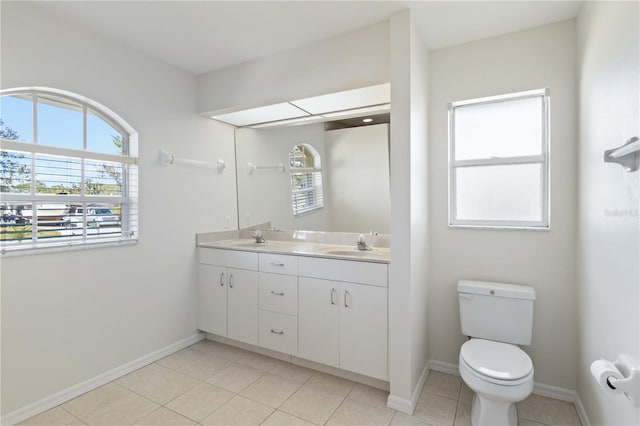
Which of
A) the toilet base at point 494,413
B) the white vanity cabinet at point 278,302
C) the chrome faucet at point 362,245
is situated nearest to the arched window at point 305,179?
the chrome faucet at point 362,245

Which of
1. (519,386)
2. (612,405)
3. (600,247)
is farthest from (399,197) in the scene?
(612,405)

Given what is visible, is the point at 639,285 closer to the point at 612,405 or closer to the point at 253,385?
the point at 612,405

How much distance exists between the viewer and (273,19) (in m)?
2.10

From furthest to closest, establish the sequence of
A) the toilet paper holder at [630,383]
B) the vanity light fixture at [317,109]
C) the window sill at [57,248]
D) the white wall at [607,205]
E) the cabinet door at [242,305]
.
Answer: the cabinet door at [242,305], the vanity light fixture at [317,109], the window sill at [57,248], the white wall at [607,205], the toilet paper holder at [630,383]

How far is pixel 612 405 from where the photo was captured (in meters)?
1.42

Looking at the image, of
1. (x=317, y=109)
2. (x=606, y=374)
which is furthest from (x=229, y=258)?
(x=606, y=374)

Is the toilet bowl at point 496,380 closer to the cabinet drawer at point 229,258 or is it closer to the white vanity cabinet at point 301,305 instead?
the white vanity cabinet at point 301,305

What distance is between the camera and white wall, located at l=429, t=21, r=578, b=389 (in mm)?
2098

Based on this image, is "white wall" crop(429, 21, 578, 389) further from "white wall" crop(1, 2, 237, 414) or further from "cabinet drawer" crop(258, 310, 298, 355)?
"white wall" crop(1, 2, 237, 414)

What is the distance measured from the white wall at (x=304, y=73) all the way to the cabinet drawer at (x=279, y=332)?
70.8 inches

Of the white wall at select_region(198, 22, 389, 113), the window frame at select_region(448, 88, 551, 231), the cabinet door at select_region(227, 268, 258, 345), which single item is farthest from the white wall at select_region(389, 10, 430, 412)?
the cabinet door at select_region(227, 268, 258, 345)

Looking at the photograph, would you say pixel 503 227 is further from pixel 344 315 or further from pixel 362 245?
pixel 344 315

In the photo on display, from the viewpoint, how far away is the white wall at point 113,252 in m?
1.92

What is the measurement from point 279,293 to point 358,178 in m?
1.21
